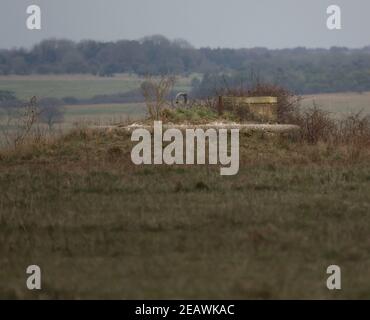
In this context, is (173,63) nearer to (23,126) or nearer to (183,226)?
(23,126)

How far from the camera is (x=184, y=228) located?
37.9 ft

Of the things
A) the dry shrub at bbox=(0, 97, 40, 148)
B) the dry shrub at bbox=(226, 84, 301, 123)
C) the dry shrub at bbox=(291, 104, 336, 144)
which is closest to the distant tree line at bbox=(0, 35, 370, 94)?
the dry shrub at bbox=(226, 84, 301, 123)

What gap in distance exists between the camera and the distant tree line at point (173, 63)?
83.4 m

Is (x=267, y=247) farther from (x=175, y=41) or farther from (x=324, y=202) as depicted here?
(x=175, y=41)

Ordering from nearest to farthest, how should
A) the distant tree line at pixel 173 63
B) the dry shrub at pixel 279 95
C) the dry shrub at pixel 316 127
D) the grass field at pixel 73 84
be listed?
1. the dry shrub at pixel 316 127
2. the dry shrub at pixel 279 95
3. the grass field at pixel 73 84
4. the distant tree line at pixel 173 63

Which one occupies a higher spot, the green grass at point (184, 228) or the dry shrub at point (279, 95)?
the dry shrub at point (279, 95)

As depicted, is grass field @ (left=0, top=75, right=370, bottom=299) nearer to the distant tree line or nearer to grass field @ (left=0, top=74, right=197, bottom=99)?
grass field @ (left=0, top=74, right=197, bottom=99)

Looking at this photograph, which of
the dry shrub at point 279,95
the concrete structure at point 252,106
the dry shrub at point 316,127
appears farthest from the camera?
the dry shrub at point 279,95

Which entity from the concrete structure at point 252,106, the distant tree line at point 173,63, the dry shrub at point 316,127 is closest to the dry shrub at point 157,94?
the concrete structure at point 252,106

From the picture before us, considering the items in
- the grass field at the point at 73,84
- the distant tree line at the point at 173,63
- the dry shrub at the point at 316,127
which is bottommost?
the dry shrub at the point at 316,127

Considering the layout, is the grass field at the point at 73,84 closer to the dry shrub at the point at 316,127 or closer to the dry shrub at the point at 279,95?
the dry shrub at the point at 279,95

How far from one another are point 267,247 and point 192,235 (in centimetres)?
111

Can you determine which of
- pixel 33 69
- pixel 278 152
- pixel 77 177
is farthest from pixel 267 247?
pixel 33 69

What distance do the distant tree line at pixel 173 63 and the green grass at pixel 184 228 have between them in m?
56.3
